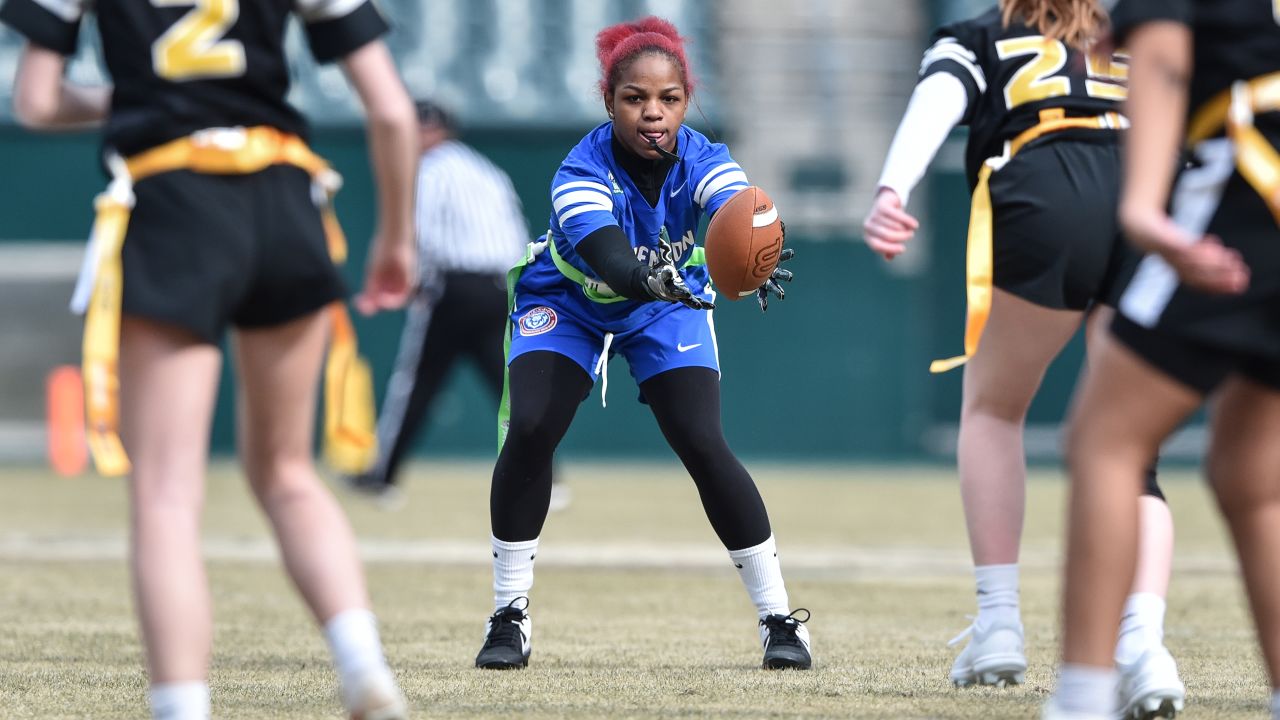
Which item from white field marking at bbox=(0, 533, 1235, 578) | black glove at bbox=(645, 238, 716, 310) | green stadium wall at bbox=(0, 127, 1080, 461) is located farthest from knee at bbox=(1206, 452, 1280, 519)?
green stadium wall at bbox=(0, 127, 1080, 461)

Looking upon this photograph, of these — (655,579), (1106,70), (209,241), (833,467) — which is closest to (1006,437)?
(1106,70)

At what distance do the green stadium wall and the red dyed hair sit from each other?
1035cm

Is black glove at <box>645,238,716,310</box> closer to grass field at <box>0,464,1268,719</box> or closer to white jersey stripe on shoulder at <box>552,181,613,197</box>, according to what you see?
white jersey stripe on shoulder at <box>552,181,613,197</box>

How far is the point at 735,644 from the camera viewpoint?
211 inches

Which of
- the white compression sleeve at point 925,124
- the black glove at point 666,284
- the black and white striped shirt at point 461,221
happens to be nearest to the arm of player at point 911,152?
the white compression sleeve at point 925,124

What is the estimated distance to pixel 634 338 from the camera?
16.0ft

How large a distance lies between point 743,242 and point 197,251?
189cm

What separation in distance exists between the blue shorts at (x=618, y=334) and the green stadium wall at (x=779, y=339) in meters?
10.4

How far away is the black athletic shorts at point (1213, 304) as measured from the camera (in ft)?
9.48

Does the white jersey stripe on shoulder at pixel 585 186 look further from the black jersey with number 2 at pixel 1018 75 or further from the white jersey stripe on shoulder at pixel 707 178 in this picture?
the black jersey with number 2 at pixel 1018 75

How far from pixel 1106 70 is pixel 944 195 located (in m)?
11.6

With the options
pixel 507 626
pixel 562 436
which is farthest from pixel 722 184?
pixel 507 626

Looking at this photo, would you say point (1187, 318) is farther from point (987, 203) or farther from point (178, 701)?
point (178, 701)

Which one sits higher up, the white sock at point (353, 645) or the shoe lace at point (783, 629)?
the white sock at point (353, 645)
